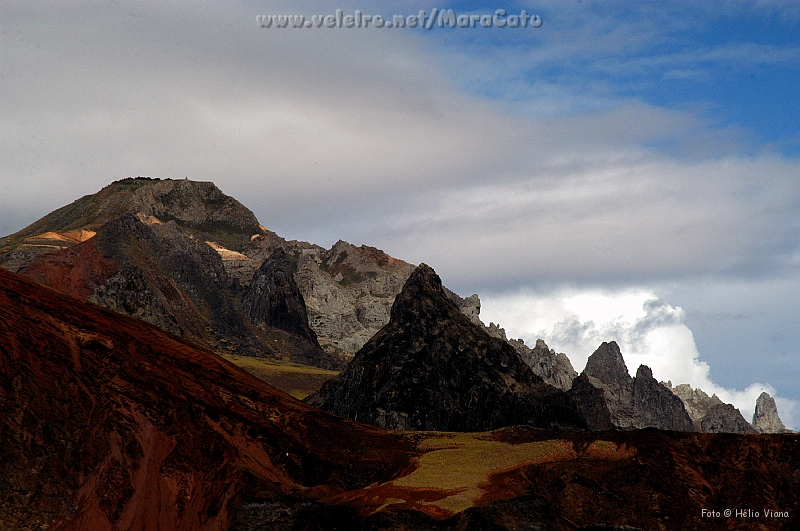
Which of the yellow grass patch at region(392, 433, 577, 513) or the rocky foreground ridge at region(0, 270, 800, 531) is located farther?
the yellow grass patch at region(392, 433, 577, 513)

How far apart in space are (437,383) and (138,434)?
6838cm

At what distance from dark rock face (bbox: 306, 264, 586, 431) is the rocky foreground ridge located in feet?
138

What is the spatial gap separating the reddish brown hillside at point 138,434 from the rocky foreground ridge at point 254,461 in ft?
0.50

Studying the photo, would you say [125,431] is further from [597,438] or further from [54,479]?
[597,438]

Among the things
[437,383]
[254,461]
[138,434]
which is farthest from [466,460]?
[437,383]

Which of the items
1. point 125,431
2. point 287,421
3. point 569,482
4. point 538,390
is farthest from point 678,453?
point 538,390

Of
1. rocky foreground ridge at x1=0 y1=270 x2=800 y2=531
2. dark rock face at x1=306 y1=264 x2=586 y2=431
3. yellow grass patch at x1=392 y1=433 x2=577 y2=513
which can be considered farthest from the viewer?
dark rock face at x1=306 y1=264 x2=586 y2=431

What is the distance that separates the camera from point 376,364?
459 feet

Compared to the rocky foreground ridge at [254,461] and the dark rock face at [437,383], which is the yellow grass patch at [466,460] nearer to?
the rocky foreground ridge at [254,461]

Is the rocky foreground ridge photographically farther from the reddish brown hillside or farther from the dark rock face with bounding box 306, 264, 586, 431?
the dark rock face with bounding box 306, 264, 586, 431

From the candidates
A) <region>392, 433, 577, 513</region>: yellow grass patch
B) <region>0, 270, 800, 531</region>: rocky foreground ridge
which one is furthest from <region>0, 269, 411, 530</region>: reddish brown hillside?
<region>392, 433, 577, 513</region>: yellow grass patch

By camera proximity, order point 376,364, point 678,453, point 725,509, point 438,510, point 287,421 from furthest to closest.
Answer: point 376,364 < point 287,421 < point 678,453 < point 725,509 < point 438,510

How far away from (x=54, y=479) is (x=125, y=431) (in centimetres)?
799

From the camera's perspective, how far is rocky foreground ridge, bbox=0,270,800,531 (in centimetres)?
6775
